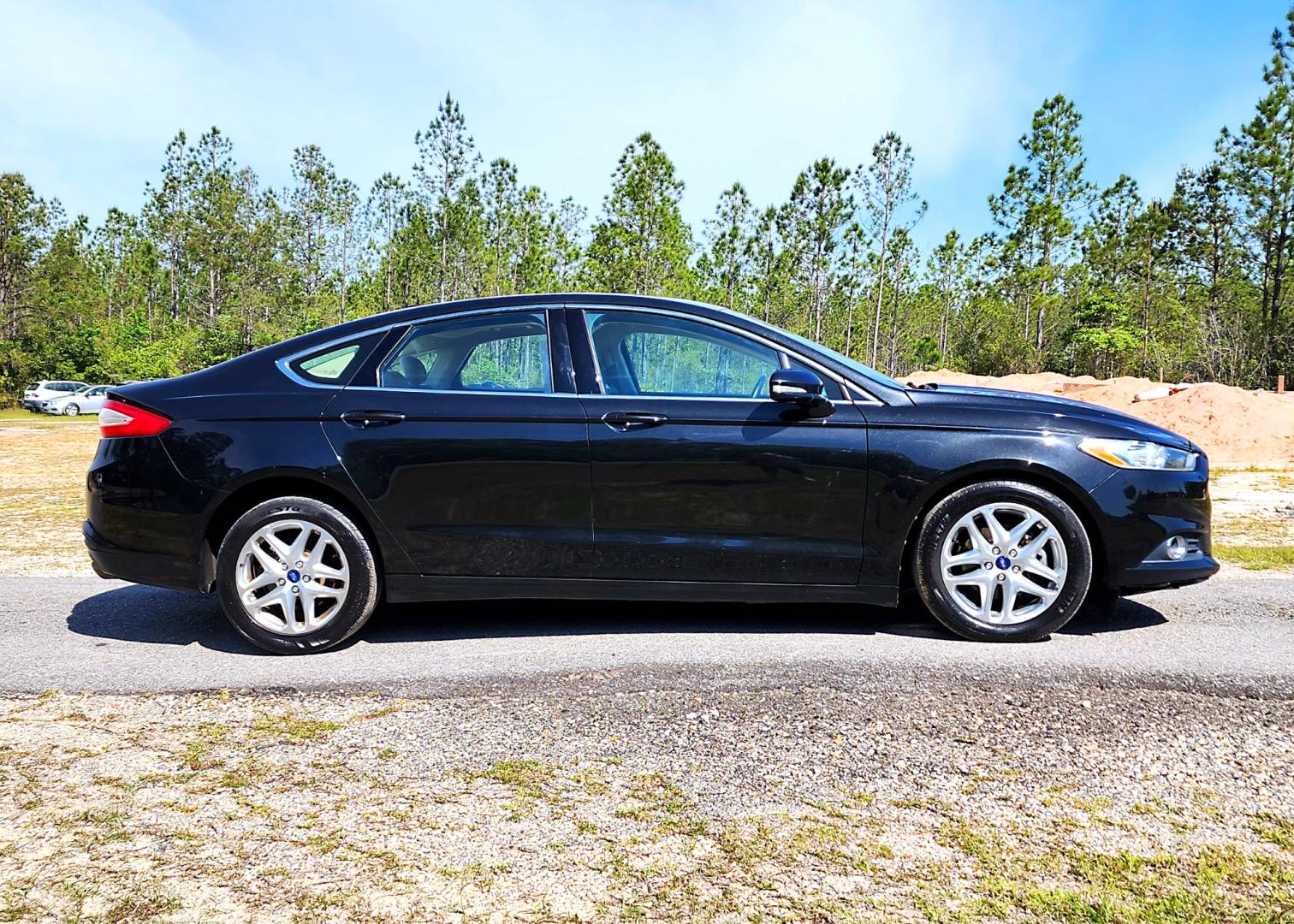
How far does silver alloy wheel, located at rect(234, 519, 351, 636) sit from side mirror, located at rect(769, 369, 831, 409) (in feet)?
6.75

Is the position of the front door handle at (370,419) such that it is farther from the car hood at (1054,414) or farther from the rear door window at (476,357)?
the car hood at (1054,414)

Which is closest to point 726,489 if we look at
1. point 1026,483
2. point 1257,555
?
point 1026,483

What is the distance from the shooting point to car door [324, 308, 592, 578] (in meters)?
4.05

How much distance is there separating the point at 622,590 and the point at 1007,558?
172 cm

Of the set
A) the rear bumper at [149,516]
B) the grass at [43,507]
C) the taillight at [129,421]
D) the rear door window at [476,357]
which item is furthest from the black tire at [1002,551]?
the grass at [43,507]

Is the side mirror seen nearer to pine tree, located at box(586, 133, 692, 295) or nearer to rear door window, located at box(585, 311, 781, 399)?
rear door window, located at box(585, 311, 781, 399)

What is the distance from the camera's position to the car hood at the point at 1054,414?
4.09 m

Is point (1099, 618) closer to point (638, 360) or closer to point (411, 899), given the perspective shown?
point (638, 360)

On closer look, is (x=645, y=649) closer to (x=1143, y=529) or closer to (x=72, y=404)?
(x=1143, y=529)

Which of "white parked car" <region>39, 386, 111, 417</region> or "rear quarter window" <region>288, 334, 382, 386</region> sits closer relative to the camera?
"rear quarter window" <region>288, 334, 382, 386</region>

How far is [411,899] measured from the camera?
2002mm

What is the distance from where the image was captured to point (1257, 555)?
6.25 m

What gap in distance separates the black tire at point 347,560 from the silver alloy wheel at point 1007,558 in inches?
103

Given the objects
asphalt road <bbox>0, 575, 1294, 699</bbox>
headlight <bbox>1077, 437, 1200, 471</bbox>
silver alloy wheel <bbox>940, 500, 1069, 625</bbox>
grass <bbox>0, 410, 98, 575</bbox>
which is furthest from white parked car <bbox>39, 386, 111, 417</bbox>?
headlight <bbox>1077, 437, 1200, 471</bbox>
